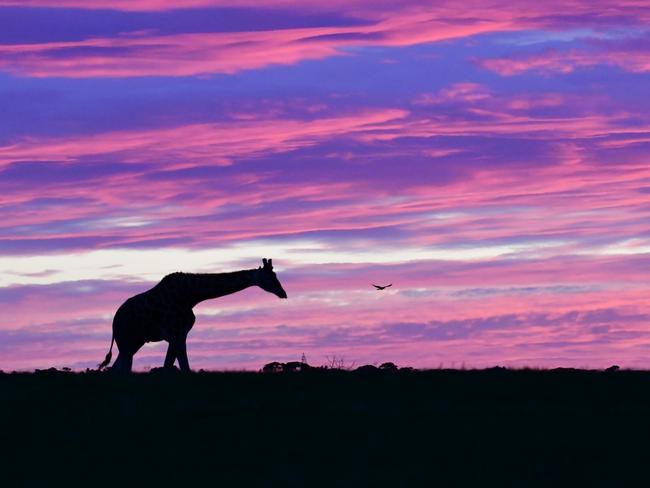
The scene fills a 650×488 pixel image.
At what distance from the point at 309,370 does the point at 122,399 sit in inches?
243

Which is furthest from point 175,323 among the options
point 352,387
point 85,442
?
point 85,442

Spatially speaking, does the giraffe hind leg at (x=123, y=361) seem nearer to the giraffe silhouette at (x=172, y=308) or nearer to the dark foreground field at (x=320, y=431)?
the giraffe silhouette at (x=172, y=308)

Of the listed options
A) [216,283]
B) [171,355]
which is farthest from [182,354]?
[216,283]

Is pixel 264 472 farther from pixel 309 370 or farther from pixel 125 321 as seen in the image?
pixel 125 321

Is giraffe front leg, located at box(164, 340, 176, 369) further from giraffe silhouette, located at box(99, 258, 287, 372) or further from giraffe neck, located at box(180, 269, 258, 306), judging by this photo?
giraffe neck, located at box(180, 269, 258, 306)

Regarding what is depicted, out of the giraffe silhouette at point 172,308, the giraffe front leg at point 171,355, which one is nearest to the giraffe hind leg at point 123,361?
Answer: the giraffe silhouette at point 172,308

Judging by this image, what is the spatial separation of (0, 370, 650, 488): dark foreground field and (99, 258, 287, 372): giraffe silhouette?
5270mm

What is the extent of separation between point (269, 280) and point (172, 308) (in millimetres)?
3391

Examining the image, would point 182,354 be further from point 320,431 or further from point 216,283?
point 320,431

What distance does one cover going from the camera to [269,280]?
42.0 m

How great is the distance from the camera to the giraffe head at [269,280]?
41969 mm

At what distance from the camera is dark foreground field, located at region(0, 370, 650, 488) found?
2592 cm

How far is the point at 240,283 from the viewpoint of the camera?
136 feet

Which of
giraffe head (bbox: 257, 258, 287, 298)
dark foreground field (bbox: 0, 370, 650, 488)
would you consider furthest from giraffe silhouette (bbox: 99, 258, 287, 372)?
dark foreground field (bbox: 0, 370, 650, 488)
